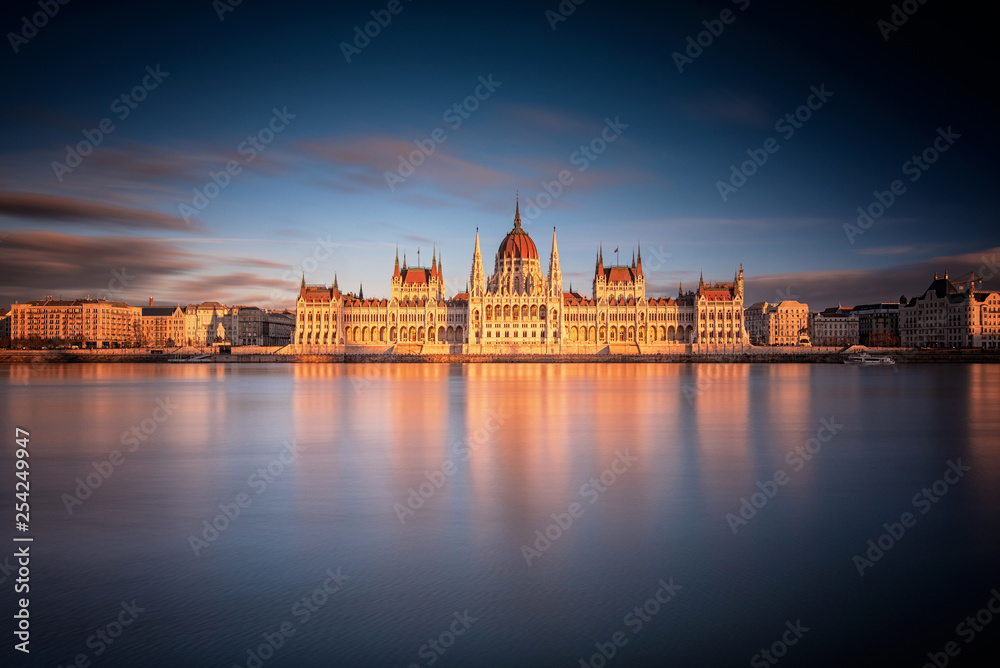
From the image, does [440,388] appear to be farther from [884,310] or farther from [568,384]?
[884,310]

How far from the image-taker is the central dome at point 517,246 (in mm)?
113125

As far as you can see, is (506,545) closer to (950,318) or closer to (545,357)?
(545,357)

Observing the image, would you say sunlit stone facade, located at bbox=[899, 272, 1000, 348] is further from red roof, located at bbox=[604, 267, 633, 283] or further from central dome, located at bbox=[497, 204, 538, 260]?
central dome, located at bbox=[497, 204, 538, 260]

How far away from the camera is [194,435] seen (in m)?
23.1

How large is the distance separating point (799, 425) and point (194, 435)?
68.4 feet

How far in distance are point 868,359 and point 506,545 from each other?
284 ft

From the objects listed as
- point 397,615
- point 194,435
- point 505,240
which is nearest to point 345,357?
point 505,240

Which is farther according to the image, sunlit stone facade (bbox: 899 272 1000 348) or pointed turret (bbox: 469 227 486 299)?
pointed turret (bbox: 469 227 486 299)

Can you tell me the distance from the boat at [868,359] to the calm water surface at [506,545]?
2580 inches

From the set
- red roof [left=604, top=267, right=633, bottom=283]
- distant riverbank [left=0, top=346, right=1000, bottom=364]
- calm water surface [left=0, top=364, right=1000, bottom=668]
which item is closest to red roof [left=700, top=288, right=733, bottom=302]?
red roof [left=604, top=267, right=633, bottom=283]

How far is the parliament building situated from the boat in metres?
17.0

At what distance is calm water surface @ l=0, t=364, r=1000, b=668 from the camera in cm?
743

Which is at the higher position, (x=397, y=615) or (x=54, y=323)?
(x=54, y=323)

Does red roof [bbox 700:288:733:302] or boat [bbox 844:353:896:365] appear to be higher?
red roof [bbox 700:288:733:302]
